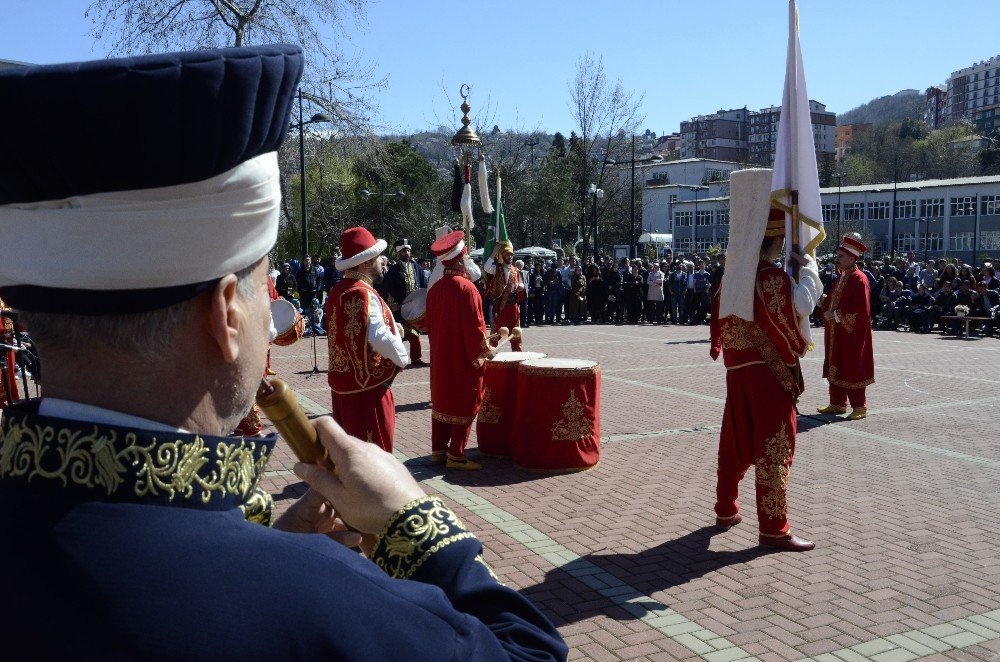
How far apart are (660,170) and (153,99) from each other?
108 meters

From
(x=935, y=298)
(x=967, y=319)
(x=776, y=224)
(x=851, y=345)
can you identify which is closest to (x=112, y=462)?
(x=776, y=224)

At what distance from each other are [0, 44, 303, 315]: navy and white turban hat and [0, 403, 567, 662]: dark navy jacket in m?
0.20

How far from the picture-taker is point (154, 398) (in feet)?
3.88

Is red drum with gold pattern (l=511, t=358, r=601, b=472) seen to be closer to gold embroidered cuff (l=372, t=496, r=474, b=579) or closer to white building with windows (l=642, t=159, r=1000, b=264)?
gold embroidered cuff (l=372, t=496, r=474, b=579)

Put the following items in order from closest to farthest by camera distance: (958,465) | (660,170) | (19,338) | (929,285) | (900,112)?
1. (19,338)
2. (958,465)
3. (929,285)
4. (660,170)
5. (900,112)

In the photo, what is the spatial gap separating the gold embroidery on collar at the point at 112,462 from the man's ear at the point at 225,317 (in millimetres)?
148

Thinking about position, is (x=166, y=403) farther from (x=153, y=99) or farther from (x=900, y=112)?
(x=900, y=112)

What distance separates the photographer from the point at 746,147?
155500 millimetres

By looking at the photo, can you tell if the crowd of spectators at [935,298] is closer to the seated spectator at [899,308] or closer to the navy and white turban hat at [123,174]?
the seated spectator at [899,308]

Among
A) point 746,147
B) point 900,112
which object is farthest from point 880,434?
point 900,112

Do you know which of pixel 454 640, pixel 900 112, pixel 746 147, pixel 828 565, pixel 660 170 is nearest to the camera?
pixel 454 640

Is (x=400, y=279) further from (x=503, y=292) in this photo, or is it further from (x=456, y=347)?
(x=456, y=347)

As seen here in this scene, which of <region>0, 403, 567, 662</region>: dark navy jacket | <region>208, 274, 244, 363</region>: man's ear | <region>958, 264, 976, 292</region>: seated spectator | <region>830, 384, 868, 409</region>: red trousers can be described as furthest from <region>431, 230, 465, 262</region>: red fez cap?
<region>958, 264, 976, 292</region>: seated spectator

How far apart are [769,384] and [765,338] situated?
32 cm
